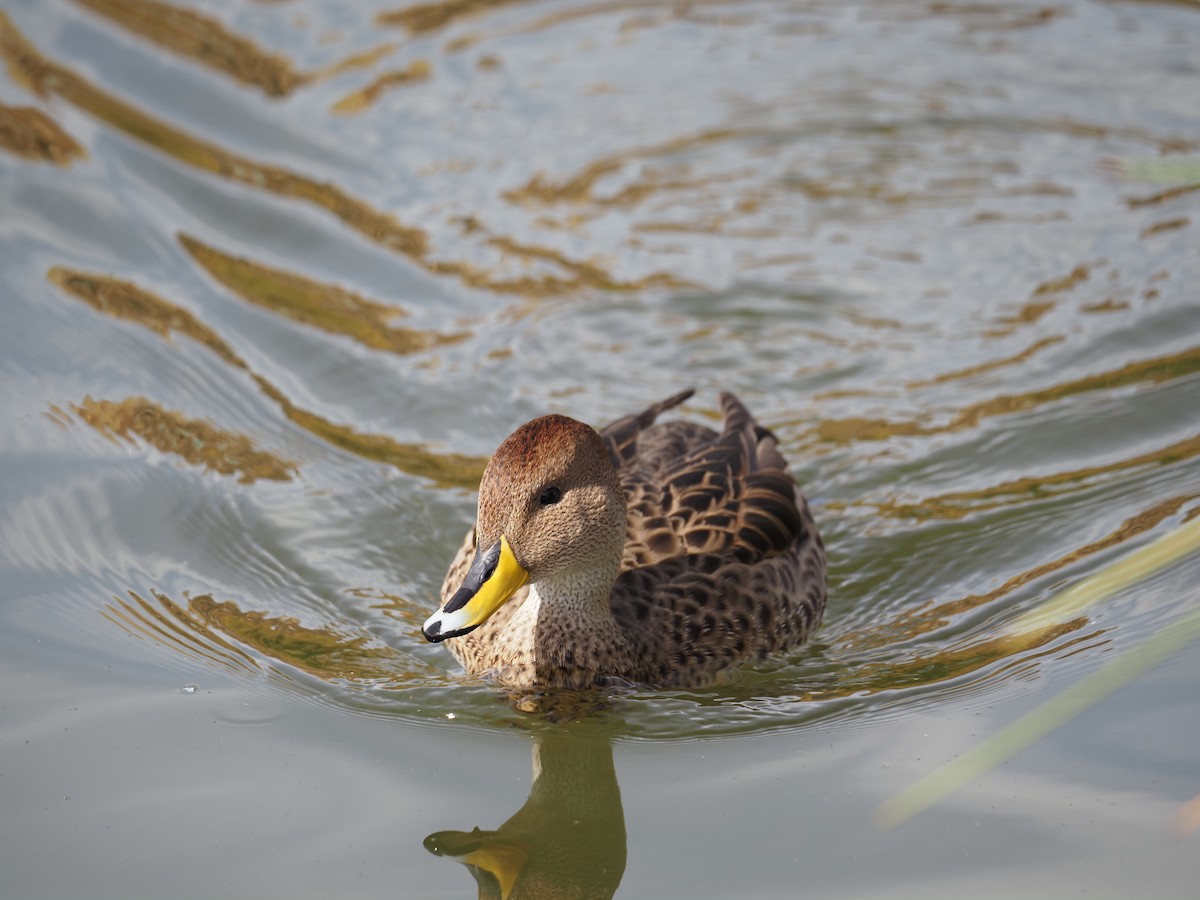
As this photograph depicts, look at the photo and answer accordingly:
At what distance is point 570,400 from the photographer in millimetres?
8641

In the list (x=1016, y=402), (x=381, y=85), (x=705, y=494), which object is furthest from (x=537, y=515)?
(x=381, y=85)

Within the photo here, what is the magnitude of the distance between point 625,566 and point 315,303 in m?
3.55

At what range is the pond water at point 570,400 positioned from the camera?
5250 mm

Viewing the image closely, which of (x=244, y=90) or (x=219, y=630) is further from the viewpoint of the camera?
(x=244, y=90)

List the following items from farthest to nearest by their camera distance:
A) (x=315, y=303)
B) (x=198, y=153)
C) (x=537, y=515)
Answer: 1. (x=198, y=153)
2. (x=315, y=303)
3. (x=537, y=515)

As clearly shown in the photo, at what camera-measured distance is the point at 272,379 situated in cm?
848

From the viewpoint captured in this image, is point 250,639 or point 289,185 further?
point 289,185

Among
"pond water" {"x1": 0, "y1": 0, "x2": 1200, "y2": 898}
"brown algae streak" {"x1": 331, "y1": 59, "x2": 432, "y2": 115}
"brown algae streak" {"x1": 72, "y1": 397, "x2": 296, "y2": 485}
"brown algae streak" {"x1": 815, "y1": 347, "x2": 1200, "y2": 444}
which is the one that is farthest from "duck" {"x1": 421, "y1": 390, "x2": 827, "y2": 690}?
"brown algae streak" {"x1": 331, "y1": 59, "x2": 432, "y2": 115}

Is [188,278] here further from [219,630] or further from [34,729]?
[34,729]

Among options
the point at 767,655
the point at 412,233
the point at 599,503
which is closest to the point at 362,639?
the point at 599,503

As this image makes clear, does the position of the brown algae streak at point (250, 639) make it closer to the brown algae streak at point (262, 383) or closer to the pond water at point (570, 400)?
the pond water at point (570, 400)

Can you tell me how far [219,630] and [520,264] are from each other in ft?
13.3

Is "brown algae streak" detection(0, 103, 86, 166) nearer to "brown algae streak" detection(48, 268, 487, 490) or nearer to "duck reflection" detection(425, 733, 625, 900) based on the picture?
"brown algae streak" detection(48, 268, 487, 490)

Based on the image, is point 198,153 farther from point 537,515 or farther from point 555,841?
point 555,841
